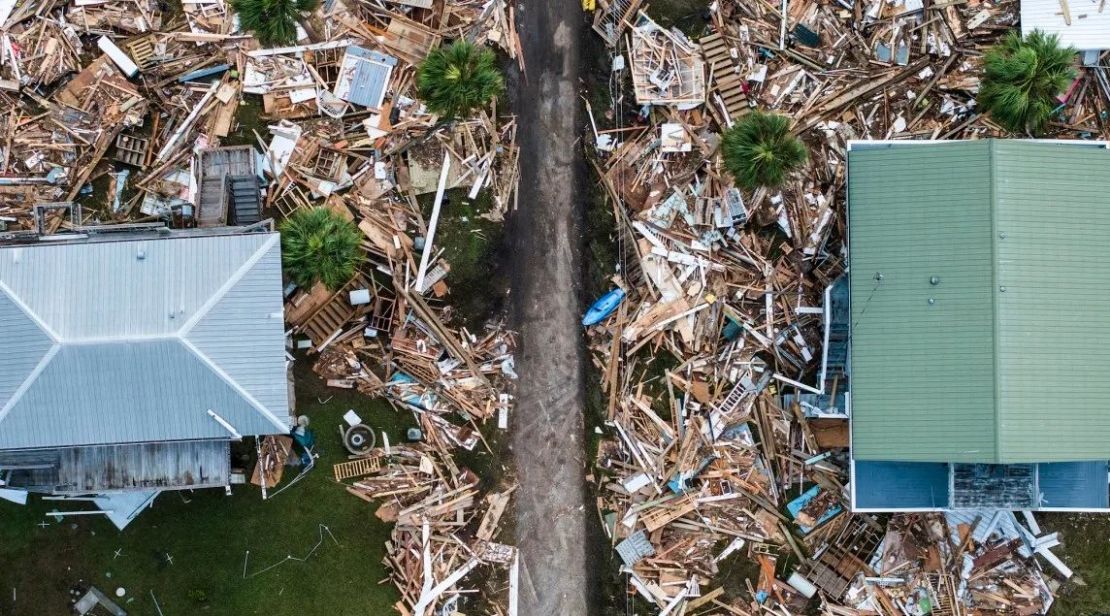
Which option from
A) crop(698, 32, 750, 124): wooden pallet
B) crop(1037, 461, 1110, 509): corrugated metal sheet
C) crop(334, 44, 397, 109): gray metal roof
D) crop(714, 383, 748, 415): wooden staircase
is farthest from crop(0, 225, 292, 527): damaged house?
crop(1037, 461, 1110, 509): corrugated metal sheet

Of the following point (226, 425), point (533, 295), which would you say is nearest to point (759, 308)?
point (533, 295)

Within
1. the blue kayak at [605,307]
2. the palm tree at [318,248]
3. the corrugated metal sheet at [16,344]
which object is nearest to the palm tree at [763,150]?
the blue kayak at [605,307]

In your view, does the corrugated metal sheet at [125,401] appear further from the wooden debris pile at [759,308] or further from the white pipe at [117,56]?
the wooden debris pile at [759,308]

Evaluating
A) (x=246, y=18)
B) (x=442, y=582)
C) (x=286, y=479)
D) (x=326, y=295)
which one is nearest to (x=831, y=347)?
(x=442, y=582)

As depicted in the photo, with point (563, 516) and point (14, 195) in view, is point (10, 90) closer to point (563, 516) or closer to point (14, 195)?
point (14, 195)

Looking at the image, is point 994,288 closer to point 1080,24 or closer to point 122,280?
point 1080,24

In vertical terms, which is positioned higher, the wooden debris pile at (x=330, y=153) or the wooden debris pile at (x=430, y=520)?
the wooden debris pile at (x=330, y=153)

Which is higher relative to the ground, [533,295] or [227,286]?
[227,286]
